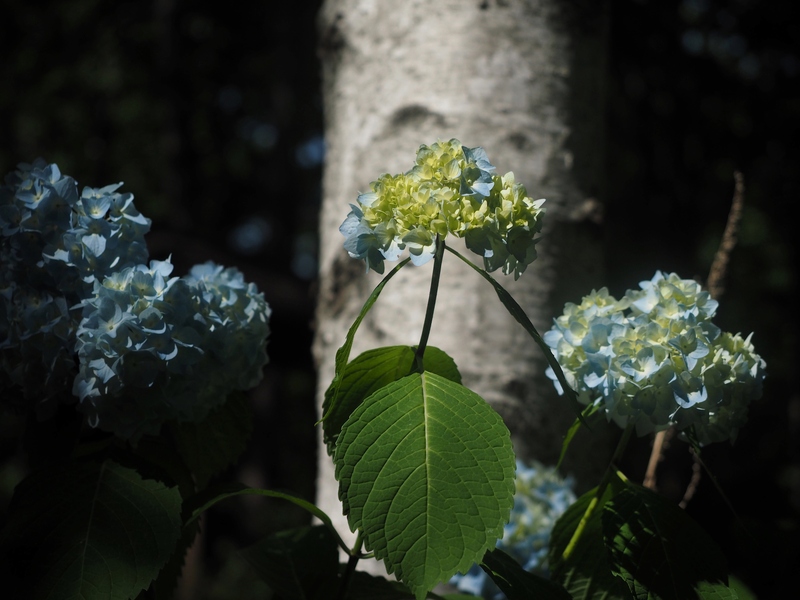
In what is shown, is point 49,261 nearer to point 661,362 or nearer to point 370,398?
point 370,398

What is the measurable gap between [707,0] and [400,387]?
5.70 meters

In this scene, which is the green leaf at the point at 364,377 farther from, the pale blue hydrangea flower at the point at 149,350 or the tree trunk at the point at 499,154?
the tree trunk at the point at 499,154

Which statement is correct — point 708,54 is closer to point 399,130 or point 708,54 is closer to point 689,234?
point 689,234

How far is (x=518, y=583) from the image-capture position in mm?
763

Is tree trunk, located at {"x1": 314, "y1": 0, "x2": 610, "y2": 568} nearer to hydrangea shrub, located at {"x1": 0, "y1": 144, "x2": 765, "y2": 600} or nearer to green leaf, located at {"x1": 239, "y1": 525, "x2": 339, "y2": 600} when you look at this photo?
green leaf, located at {"x1": 239, "y1": 525, "x2": 339, "y2": 600}

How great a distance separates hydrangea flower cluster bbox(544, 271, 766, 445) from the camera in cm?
79

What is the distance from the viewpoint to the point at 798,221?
5574 millimetres

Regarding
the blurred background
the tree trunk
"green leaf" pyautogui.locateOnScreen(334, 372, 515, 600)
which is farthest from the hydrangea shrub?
the tree trunk

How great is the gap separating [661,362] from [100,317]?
0.60 m

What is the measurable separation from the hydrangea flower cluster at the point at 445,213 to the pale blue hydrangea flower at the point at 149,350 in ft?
0.72

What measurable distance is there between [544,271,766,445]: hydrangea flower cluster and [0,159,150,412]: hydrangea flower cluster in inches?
21.3

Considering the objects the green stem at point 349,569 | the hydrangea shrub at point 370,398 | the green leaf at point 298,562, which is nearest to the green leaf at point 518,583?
the hydrangea shrub at point 370,398

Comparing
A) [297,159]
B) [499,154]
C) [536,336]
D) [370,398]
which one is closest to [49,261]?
[370,398]

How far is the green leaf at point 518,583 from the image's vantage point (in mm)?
742
